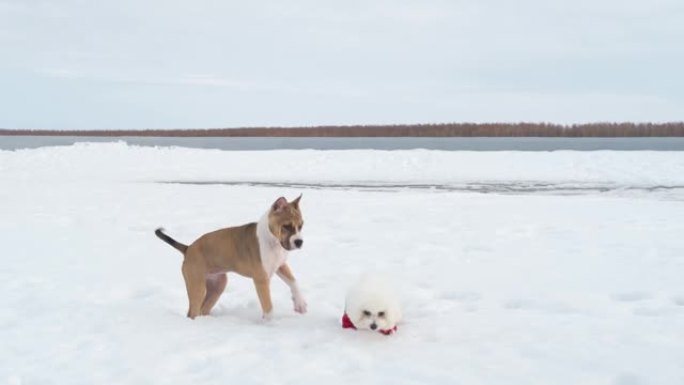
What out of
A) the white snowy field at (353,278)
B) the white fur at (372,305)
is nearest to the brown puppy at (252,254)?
the white snowy field at (353,278)

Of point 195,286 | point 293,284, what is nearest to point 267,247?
point 293,284

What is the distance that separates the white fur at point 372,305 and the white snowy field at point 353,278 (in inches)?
6.4

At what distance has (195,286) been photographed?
247 inches

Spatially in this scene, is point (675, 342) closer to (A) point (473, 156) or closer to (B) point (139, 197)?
(B) point (139, 197)

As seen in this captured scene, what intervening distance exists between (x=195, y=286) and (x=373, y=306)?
6.26 ft

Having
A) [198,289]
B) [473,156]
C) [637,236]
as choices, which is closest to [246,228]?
[198,289]

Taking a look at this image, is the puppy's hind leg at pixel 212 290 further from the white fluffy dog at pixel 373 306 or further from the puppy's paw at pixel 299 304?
the white fluffy dog at pixel 373 306

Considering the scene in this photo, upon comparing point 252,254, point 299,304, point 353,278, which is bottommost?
point 353,278

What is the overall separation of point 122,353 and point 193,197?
40.9ft

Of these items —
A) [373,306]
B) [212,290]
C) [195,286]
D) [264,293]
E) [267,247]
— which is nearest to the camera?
[373,306]

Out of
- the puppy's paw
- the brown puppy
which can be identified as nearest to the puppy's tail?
the brown puppy

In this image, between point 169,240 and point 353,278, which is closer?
point 169,240

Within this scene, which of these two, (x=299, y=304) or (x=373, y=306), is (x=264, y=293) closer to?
(x=299, y=304)

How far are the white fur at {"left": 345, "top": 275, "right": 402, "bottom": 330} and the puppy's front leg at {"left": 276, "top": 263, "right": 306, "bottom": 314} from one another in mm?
845
